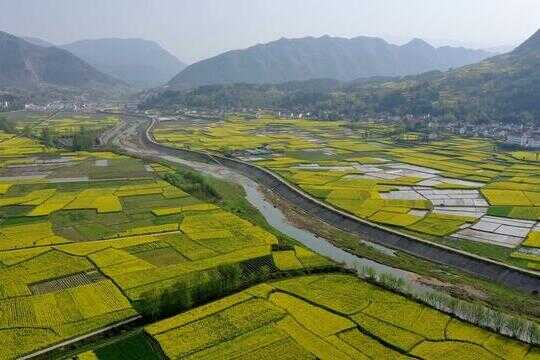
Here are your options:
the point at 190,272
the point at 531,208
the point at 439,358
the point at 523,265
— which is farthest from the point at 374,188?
the point at 439,358

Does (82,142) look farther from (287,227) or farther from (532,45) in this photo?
(532,45)

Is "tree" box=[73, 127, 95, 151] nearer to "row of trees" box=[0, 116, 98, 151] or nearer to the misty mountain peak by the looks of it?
"row of trees" box=[0, 116, 98, 151]

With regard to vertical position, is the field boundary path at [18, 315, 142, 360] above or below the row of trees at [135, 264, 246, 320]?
below

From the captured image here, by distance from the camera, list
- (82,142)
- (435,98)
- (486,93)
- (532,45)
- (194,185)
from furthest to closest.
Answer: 1. (532,45)
2. (435,98)
3. (486,93)
4. (82,142)
5. (194,185)

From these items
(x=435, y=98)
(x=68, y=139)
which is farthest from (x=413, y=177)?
(x=435, y=98)

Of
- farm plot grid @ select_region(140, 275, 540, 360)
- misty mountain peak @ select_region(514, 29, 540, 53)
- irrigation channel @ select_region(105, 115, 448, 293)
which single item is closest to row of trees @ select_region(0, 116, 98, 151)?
irrigation channel @ select_region(105, 115, 448, 293)

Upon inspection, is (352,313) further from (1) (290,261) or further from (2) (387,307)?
(1) (290,261)
